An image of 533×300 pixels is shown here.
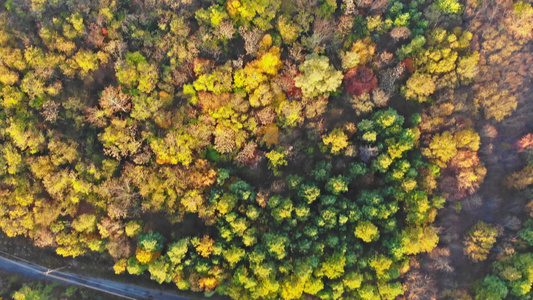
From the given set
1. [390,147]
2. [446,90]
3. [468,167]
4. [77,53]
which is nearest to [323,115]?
[390,147]

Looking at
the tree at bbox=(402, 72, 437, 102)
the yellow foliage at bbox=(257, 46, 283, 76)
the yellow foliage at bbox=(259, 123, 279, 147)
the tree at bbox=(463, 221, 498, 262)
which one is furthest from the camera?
the yellow foliage at bbox=(259, 123, 279, 147)

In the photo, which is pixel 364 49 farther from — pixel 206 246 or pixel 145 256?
pixel 145 256

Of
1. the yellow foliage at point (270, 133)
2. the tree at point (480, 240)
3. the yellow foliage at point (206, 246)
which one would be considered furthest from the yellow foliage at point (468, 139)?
the yellow foliage at point (206, 246)

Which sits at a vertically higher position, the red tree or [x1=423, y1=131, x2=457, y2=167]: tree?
the red tree

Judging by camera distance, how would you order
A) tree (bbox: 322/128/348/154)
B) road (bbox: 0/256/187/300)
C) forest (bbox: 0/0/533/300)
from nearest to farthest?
forest (bbox: 0/0/533/300) → tree (bbox: 322/128/348/154) → road (bbox: 0/256/187/300)

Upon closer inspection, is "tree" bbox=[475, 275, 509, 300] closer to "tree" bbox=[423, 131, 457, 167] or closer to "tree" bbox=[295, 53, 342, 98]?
"tree" bbox=[423, 131, 457, 167]

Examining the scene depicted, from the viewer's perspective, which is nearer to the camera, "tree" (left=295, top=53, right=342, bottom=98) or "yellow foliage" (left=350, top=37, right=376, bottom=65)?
"tree" (left=295, top=53, right=342, bottom=98)

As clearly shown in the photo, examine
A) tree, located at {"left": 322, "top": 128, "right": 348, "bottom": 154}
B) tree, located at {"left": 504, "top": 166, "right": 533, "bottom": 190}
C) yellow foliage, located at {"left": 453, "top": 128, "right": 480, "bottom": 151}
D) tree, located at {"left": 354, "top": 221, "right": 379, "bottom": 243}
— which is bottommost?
tree, located at {"left": 354, "top": 221, "right": 379, "bottom": 243}

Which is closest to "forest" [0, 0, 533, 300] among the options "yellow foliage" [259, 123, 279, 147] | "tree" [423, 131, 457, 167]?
"yellow foliage" [259, 123, 279, 147]
